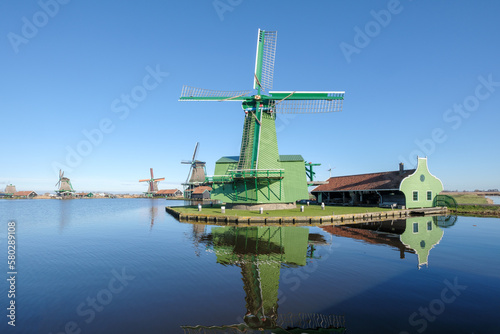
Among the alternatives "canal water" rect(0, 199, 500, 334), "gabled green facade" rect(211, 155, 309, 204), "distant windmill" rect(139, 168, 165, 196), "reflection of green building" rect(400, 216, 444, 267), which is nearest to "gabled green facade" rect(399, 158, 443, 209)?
"reflection of green building" rect(400, 216, 444, 267)

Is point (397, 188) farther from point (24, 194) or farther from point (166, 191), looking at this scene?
point (24, 194)

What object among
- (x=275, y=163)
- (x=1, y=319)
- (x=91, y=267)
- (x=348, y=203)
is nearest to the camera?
(x=1, y=319)

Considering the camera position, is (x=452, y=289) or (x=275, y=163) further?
(x=275, y=163)

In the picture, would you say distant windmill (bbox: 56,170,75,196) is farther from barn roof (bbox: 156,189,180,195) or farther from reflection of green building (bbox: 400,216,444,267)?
reflection of green building (bbox: 400,216,444,267)

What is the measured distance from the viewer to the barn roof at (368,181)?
3458 cm

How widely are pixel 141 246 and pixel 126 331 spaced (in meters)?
11.3

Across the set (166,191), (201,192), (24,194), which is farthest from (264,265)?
(24,194)

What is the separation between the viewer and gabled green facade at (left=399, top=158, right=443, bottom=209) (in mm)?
33438

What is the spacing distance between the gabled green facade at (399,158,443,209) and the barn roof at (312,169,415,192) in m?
0.85

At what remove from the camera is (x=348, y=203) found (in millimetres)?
41875

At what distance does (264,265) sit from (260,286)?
2.51 m

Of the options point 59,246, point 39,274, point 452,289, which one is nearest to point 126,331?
point 39,274

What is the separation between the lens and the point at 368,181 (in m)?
38.8

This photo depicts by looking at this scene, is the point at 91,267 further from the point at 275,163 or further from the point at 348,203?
the point at 348,203
